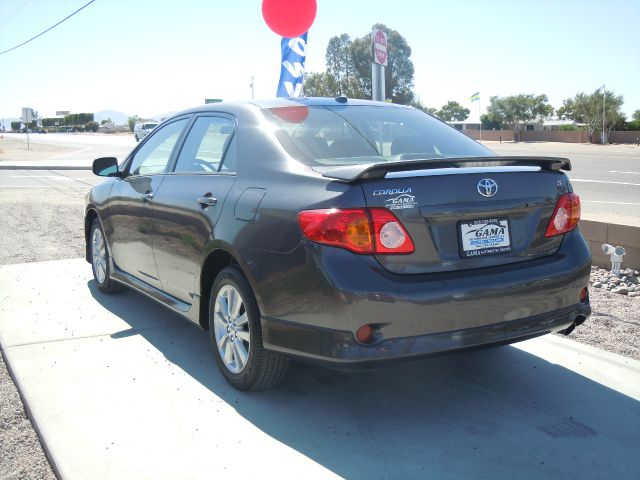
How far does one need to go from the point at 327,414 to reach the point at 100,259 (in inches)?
131

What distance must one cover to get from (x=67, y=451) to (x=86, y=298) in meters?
3.08

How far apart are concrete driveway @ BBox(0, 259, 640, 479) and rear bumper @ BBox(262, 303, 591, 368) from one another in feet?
1.42

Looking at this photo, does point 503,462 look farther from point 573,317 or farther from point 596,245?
point 596,245

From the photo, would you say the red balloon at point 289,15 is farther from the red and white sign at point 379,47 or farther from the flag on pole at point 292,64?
the red and white sign at point 379,47

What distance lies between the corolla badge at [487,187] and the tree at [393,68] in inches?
3529

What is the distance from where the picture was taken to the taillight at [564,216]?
12.1ft

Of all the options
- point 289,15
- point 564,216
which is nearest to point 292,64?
point 289,15

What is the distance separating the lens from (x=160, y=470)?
10.1 feet

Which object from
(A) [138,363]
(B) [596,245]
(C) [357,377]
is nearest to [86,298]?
(A) [138,363]

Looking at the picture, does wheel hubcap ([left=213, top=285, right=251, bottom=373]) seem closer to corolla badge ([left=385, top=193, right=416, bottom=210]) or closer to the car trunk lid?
the car trunk lid

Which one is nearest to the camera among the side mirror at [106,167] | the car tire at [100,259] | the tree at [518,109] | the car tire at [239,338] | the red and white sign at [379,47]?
the car tire at [239,338]

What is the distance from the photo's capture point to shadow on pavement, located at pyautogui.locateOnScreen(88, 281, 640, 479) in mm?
3092

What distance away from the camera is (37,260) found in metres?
7.94

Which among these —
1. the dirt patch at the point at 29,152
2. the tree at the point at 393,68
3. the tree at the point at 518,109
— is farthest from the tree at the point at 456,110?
the dirt patch at the point at 29,152
